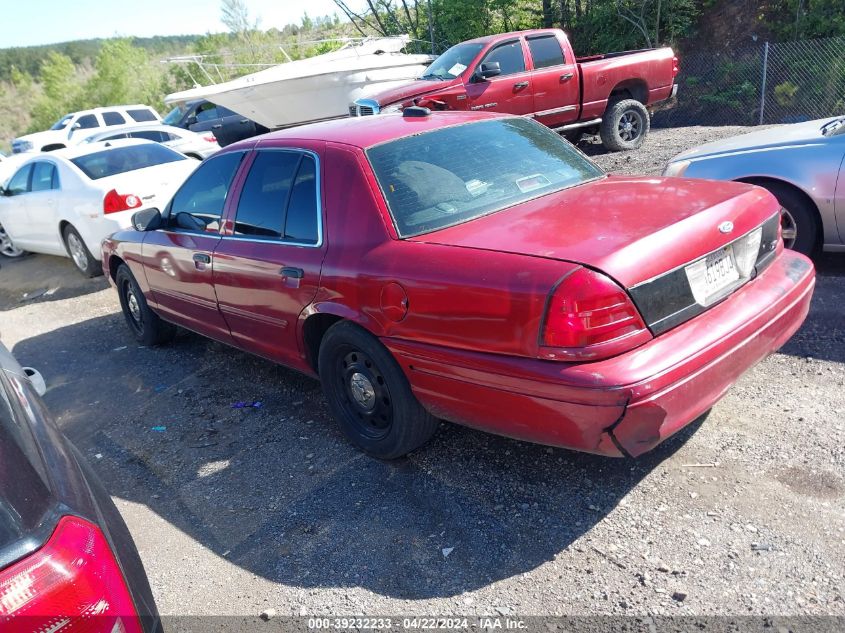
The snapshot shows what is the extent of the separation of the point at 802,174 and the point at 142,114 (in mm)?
21880

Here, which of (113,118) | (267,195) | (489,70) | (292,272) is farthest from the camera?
(113,118)

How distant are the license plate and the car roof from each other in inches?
67.3

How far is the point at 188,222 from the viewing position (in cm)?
490

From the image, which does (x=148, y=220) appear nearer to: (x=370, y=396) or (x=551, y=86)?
(x=370, y=396)

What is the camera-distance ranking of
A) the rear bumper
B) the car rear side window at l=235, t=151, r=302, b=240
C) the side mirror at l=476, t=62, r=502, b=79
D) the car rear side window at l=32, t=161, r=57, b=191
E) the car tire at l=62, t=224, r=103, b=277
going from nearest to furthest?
the rear bumper
the car rear side window at l=235, t=151, r=302, b=240
the car tire at l=62, t=224, r=103, b=277
the car rear side window at l=32, t=161, r=57, b=191
the side mirror at l=476, t=62, r=502, b=79

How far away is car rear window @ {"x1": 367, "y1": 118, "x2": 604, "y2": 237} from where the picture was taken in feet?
11.2

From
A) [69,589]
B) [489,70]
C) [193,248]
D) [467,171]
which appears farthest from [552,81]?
[69,589]

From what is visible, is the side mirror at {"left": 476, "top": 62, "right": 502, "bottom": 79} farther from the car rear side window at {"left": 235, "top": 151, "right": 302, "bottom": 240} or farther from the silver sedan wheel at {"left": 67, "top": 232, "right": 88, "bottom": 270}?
the car rear side window at {"left": 235, "top": 151, "right": 302, "bottom": 240}

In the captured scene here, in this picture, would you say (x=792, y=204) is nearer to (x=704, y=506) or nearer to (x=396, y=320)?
(x=704, y=506)

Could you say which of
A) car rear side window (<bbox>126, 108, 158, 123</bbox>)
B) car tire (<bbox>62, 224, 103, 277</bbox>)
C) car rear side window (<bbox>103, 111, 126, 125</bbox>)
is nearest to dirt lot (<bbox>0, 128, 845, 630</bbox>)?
car tire (<bbox>62, 224, 103, 277</bbox>)

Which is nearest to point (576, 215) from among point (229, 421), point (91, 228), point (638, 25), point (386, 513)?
point (386, 513)

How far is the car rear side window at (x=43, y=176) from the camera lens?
909 cm

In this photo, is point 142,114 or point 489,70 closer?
point 489,70

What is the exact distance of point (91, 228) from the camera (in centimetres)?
829
